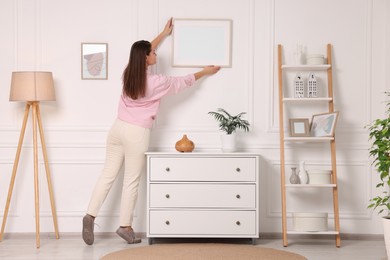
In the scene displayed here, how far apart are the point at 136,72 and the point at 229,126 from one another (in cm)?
87

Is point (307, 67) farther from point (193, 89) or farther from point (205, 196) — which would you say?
point (205, 196)

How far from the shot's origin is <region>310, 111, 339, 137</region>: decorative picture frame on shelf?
4773 mm

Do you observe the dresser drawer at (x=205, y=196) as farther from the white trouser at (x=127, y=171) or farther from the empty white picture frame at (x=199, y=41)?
A: the empty white picture frame at (x=199, y=41)

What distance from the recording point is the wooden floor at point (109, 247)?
4285 millimetres

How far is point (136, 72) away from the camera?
4.71 meters

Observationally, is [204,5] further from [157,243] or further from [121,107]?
[157,243]

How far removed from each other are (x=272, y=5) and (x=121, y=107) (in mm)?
1553

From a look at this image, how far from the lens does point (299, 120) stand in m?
4.93

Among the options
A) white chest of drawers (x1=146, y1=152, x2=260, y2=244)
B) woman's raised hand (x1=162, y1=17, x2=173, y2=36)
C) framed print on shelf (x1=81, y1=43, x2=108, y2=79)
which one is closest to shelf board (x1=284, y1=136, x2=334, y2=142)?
white chest of drawers (x1=146, y1=152, x2=260, y2=244)

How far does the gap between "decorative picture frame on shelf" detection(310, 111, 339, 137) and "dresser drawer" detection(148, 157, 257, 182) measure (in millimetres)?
623

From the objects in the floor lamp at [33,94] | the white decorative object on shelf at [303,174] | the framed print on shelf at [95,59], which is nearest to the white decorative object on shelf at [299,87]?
the white decorative object on shelf at [303,174]

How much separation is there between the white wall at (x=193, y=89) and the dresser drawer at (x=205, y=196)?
1.43ft

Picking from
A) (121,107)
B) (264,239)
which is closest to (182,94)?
(121,107)

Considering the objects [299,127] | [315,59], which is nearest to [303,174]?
[299,127]
